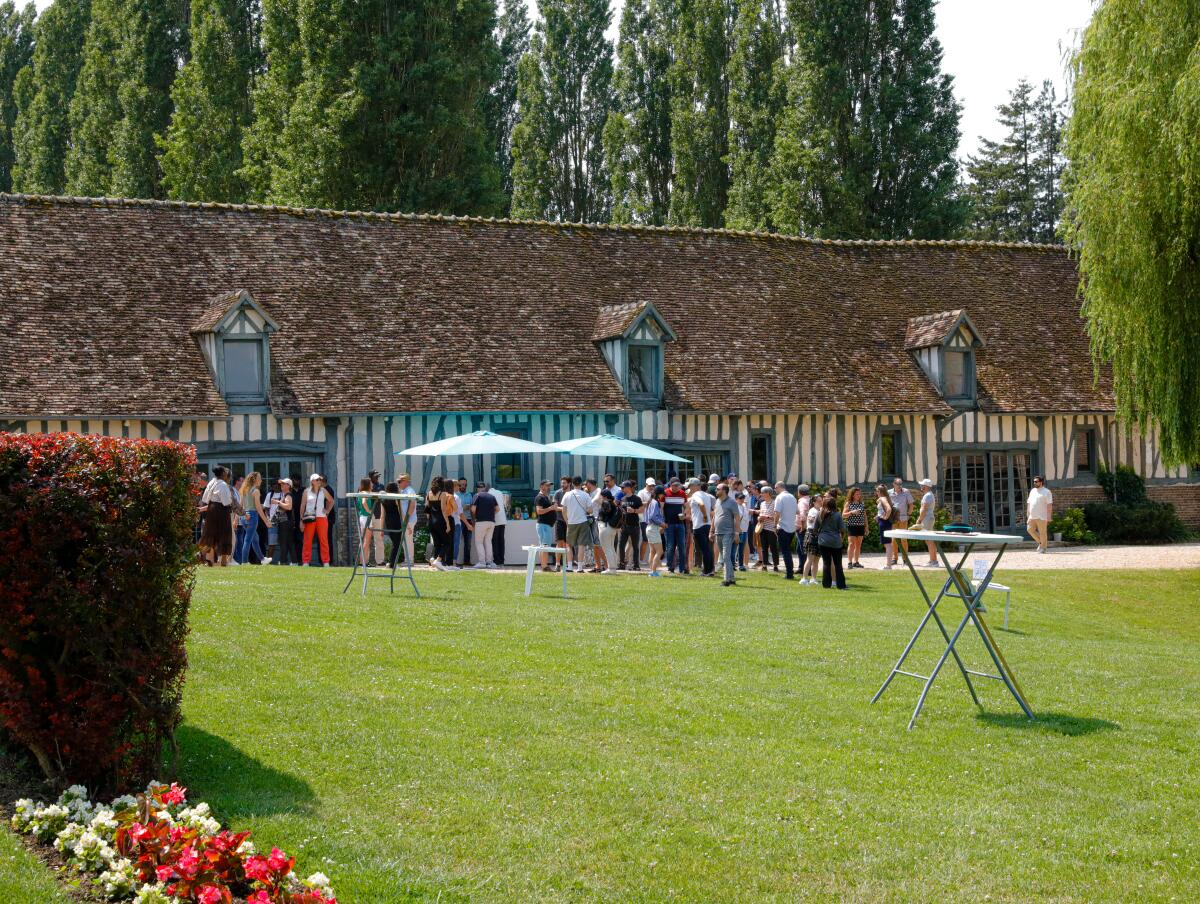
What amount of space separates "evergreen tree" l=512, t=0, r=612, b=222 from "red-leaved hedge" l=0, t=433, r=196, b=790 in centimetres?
3610

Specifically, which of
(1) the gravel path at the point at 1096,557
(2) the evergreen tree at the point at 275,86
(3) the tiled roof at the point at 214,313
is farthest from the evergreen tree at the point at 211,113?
(1) the gravel path at the point at 1096,557

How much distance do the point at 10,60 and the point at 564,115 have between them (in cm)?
2199

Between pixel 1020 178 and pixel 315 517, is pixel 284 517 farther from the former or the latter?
pixel 1020 178

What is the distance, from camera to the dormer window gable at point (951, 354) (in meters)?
26.4

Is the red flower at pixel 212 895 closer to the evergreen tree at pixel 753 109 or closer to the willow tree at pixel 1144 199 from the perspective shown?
the willow tree at pixel 1144 199

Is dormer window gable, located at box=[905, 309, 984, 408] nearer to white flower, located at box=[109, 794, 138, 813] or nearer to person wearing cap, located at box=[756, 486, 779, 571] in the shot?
person wearing cap, located at box=[756, 486, 779, 571]

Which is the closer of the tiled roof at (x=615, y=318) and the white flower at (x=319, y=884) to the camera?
the white flower at (x=319, y=884)

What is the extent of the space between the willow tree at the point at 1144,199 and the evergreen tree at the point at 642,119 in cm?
2081

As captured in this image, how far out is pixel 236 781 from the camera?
6.64 m

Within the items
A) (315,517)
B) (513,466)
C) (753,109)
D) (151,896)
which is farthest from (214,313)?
(753,109)

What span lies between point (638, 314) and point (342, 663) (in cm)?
1533

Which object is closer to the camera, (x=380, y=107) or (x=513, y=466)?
(x=513, y=466)

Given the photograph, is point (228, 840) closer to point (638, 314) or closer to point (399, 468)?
point (399, 468)

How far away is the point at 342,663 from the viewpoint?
371 inches
